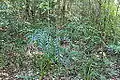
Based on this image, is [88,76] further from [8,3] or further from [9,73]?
[8,3]

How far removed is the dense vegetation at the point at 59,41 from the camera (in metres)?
5.15

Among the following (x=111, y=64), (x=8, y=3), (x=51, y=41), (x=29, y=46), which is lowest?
(x=111, y=64)

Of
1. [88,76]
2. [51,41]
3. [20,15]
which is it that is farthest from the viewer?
[20,15]

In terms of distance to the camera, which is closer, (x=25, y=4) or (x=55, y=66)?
(x=55, y=66)

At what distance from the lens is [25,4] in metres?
7.45

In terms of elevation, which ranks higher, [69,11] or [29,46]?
[69,11]

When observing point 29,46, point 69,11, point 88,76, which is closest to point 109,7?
point 69,11

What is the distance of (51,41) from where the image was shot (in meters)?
4.79

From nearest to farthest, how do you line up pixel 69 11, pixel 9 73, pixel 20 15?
pixel 9 73 → pixel 20 15 → pixel 69 11

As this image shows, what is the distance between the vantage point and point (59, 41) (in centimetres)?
534

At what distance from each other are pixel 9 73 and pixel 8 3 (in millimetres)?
2032

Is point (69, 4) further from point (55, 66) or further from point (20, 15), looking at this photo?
point (55, 66)

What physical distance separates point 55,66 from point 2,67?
1.04 meters

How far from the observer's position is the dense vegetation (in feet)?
16.9
